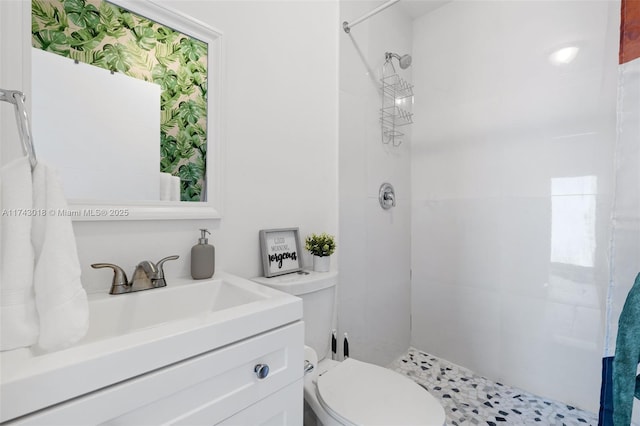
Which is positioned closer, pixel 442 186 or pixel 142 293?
pixel 142 293

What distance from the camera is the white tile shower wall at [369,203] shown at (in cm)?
166

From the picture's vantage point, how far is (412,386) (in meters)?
1.11

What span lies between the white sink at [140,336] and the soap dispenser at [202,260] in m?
0.04

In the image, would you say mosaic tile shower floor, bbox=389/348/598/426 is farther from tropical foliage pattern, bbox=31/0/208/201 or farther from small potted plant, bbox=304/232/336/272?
tropical foliage pattern, bbox=31/0/208/201

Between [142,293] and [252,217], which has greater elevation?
[252,217]

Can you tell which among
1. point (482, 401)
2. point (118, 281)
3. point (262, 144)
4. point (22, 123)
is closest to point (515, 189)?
point (482, 401)

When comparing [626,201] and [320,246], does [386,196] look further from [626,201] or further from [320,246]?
[626,201]

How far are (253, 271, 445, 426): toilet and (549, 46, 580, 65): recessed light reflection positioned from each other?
1.69m

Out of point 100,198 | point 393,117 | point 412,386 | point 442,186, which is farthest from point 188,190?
point 442,186

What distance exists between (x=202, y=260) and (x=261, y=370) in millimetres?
477

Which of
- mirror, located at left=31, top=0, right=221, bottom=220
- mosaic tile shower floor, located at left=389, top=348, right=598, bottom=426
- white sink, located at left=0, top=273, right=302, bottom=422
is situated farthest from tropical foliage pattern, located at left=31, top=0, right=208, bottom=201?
mosaic tile shower floor, located at left=389, top=348, right=598, bottom=426

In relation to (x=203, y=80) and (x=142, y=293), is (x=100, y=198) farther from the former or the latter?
(x=203, y=80)

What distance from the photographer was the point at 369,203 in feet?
5.93

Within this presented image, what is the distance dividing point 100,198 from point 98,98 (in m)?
0.31
